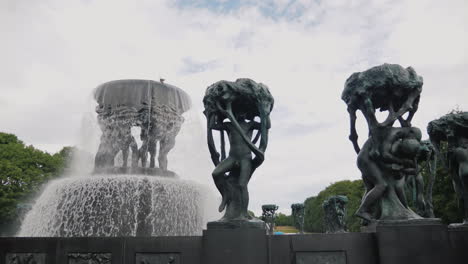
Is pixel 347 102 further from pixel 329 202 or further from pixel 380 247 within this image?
pixel 329 202

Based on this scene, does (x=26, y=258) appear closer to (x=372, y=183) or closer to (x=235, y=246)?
(x=235, y=246)

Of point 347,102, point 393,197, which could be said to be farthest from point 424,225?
point 347,102

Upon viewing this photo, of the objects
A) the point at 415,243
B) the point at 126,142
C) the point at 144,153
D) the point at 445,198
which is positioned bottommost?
the point at 415,243

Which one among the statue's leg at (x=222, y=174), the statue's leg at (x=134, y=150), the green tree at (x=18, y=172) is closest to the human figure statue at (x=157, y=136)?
the statue's leg at (x=134, y=150)

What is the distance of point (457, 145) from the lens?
718cm

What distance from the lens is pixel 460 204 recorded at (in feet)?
23.6

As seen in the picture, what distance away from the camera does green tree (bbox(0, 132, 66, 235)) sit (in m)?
31.6

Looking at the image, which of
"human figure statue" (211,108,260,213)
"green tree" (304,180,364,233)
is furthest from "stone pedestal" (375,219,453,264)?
"green tree" (304,180,364,233)

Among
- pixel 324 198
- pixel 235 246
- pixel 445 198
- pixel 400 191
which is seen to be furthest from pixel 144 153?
pixel 324 198

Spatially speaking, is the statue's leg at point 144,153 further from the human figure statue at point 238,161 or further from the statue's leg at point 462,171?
the statue's leg at point 462,171

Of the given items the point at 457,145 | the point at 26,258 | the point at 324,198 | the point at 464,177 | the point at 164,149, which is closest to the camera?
the point at 26,258

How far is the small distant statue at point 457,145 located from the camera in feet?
22.8

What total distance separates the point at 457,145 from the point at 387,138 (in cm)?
169

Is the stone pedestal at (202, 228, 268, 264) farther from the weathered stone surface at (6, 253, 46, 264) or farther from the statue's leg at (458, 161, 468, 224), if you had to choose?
the statue's leg at (458, 161, 468, 224)
